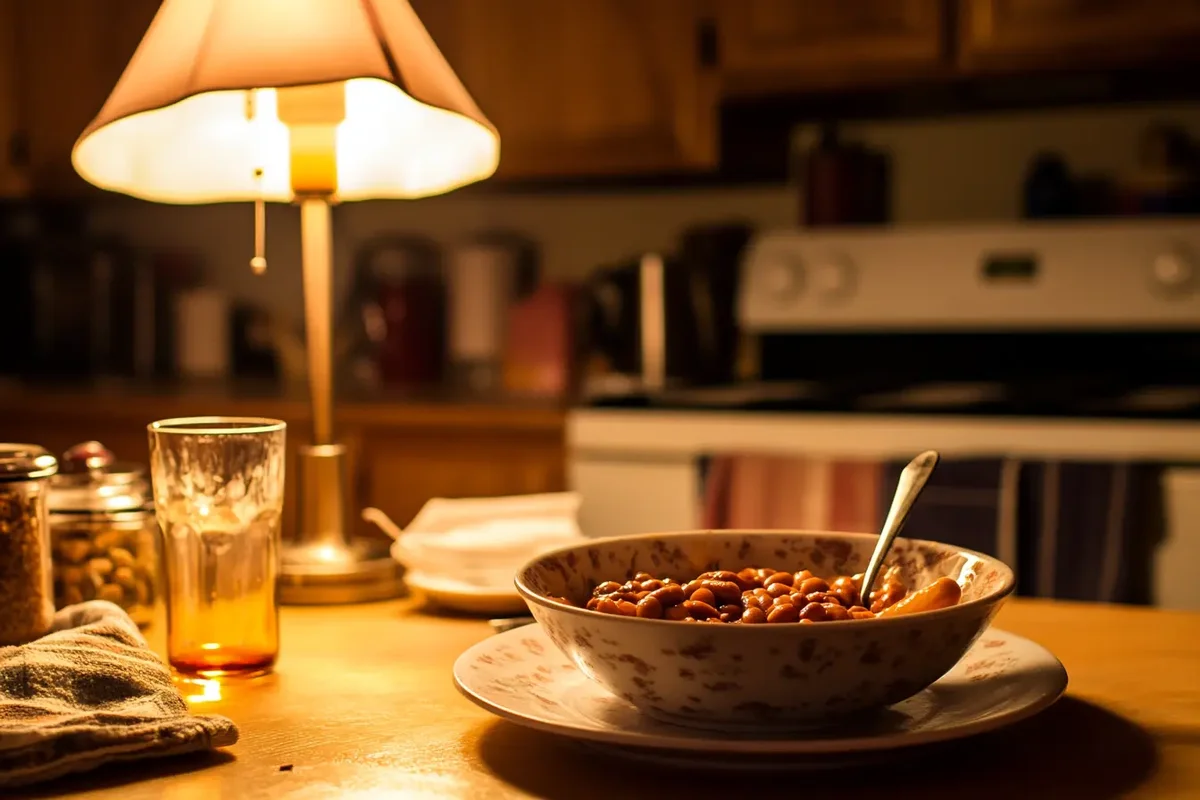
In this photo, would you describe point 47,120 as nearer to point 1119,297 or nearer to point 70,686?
point 1119,297

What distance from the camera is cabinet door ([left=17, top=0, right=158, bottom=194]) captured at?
9.78ft

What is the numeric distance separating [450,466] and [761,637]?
1.95m

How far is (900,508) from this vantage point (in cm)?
76

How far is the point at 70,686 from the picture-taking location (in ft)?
2.21

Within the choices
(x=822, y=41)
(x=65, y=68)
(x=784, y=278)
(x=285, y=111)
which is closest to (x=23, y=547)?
(x=285, y=111)

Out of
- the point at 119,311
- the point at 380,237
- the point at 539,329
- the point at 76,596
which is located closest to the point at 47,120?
the point at 119,311

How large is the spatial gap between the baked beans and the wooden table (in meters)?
0.07

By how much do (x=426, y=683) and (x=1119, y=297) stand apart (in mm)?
1848

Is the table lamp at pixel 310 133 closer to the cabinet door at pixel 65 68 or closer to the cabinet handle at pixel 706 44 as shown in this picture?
the cabinet handle at pixel 706 44

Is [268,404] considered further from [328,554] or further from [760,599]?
[760,599]

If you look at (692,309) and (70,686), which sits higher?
(692,309)

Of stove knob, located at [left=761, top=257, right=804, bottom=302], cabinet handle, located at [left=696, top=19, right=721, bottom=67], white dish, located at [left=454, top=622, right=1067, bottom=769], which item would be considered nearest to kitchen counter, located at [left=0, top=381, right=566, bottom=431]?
stove knob, located at [left=761, top=257, right=804, bottom=302]

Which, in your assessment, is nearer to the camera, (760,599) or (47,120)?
(760,599)

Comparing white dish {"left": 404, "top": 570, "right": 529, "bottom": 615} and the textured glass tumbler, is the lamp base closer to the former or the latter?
white dish {"left": 404, "top": 570, "right": 529, "bottom": 615}
